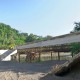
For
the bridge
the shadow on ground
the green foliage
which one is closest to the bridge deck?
the bridge

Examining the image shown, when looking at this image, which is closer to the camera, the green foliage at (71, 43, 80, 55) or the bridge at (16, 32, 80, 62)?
the green foliage at (71, 43, 80, 55)

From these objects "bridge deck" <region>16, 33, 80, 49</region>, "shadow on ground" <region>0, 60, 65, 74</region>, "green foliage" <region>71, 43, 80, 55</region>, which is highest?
"bridge deck" <region>16, 33, 80, 49</region>

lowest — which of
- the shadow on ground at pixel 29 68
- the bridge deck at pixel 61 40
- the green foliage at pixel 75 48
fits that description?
the shadow on ground at pixel 29 68

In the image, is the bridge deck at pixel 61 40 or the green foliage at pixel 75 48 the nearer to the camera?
the green foliage at pixel 75 48

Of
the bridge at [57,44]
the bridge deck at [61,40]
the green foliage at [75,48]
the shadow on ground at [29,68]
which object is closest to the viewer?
the shadow on ground at [29,68]

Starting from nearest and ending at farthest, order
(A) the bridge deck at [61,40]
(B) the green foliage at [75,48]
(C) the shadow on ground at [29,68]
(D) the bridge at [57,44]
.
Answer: (C) the shadow on ground at [29,68]
(B) the green foliage at [75,48]
(A) the bridge deck at [61,40]
(D) the bridge at [57,44]

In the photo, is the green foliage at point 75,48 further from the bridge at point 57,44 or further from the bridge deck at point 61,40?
the bridge deck at point 61,40

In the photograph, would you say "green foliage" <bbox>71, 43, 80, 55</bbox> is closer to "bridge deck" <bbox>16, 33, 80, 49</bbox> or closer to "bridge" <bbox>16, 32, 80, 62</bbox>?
"bridge" <bbox>16, 32, 80, 62</bbox>

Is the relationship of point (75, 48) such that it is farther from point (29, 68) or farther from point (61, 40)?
point (29, 68)

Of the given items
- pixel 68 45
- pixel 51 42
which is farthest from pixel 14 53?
pixel 68 45

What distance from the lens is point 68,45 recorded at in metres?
23.0

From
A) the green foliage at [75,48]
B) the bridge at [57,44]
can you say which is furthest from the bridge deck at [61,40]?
the green foliage at [75,48]

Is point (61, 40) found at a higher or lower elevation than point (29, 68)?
higher

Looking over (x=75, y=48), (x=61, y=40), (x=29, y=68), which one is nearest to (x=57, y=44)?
(x=61, y=40)
